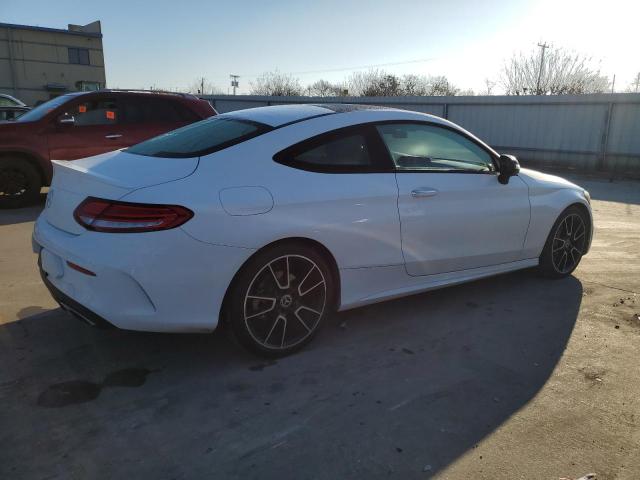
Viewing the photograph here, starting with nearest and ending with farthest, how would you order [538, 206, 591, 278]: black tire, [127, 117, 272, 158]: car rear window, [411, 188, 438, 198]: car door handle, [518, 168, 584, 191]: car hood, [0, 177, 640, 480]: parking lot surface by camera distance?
1. [0, 177, 640, 480]: parking lot surface
2. [127, 117, 272, 158]: car rear window
3. [411, 188, 438, 198]: car door handle
4. [518, 168, 584, 191]: car hood
5. [538, 206, 591, 278]: black tire

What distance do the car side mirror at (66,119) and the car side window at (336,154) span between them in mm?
5499

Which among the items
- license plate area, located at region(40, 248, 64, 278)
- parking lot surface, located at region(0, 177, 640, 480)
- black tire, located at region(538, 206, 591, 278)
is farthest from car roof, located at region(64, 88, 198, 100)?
black tire, located at region(538, 206, 591, 278)

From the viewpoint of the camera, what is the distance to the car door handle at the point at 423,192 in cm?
368

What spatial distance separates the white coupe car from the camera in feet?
9.13

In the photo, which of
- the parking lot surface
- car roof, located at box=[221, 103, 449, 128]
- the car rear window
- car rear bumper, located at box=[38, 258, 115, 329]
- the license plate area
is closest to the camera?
the parking lot surface

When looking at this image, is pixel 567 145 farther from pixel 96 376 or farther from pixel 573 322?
pixel 96 376

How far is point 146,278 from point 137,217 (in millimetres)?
319

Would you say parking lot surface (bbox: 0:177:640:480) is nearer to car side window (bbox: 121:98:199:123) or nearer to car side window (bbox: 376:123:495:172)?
car side window (bbox: 376:123:495:172)

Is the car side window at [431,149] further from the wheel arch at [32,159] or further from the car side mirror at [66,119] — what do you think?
the wheel arch at [32,159]

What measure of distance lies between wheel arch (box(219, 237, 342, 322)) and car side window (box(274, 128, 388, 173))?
1.51ft

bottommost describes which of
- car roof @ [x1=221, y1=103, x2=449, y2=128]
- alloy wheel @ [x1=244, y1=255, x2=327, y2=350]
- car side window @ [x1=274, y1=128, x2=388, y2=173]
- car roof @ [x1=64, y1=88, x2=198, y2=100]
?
alloy wheel @ [x1=244, y1=255, x2=327, y2=350]

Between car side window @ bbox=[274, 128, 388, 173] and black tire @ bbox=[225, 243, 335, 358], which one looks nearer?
black tire @ bbox=[225, 243, 335, 358]

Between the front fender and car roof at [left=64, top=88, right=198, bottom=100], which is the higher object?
car roof at [left=64, top=88, right=198, bottom=100]

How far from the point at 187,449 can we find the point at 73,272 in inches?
45.9
